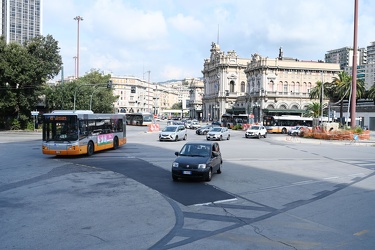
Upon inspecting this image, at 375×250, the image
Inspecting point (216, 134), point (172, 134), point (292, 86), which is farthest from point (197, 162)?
point (292, 86)

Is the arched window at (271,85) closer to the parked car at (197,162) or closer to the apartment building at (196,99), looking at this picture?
the apartment building at (196,99)

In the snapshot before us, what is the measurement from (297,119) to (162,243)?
56177 millimetres

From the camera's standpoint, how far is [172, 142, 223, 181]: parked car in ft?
47.9

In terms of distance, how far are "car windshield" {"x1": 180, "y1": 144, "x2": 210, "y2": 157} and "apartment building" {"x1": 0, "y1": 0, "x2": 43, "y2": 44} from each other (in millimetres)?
122174

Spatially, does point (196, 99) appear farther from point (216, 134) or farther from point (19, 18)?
point (216, 134)

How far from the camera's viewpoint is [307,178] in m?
16.5

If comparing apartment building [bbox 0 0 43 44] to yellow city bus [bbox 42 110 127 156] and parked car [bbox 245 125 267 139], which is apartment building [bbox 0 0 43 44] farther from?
yellow city bus [bbox 42 110 127 156]

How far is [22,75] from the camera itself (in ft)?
158

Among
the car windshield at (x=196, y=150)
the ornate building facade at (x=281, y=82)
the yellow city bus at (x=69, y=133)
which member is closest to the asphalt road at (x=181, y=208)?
the car windshield at (x=196, y=150)

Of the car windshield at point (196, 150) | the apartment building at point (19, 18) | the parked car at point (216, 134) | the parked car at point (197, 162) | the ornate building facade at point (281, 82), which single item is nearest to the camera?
the parked car at point (197, 162)

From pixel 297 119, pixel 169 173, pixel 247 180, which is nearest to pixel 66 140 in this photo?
pixel 169 173

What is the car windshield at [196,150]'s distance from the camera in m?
15.8

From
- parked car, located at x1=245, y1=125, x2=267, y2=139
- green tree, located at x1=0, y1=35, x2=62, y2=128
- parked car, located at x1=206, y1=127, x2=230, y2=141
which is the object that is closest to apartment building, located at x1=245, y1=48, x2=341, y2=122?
parked car, located at x1=245, y1=125, x2=267, y2=139

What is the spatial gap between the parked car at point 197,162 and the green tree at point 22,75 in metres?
39.1
